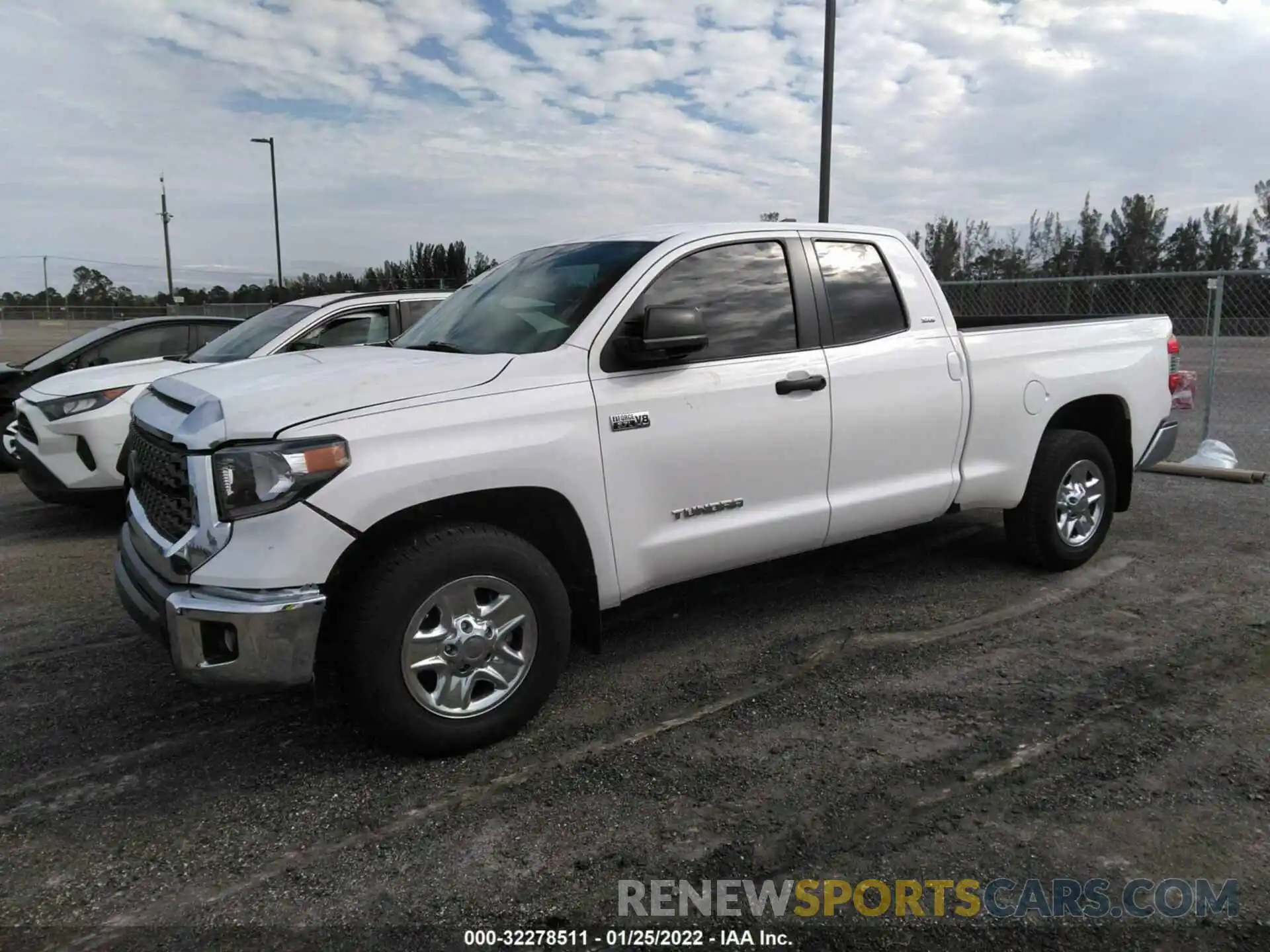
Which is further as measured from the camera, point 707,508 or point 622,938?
point 707,508

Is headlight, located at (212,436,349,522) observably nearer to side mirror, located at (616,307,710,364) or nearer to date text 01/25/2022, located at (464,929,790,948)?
side mirror, located at (616,307,710,364)

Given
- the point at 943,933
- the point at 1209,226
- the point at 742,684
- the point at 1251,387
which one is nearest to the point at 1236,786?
→ the point at 943,933

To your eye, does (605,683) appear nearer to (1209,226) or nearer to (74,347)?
(74,347)

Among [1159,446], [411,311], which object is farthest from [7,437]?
[1159,446]

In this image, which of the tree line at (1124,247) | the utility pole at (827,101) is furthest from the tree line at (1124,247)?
the utility pole at (827,101)

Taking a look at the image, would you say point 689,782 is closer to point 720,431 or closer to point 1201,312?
point 720,431

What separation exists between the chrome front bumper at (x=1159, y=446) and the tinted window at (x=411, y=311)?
5.30m

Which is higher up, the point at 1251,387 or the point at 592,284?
the point at 592,284

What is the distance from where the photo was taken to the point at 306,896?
2.62 m

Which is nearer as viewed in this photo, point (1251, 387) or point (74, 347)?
point (74, 347)

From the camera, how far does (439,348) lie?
4.04m

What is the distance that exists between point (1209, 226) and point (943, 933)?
1867 inches

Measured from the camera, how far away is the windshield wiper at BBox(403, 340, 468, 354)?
392 centimetres

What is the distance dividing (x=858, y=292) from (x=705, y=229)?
0.87 m
